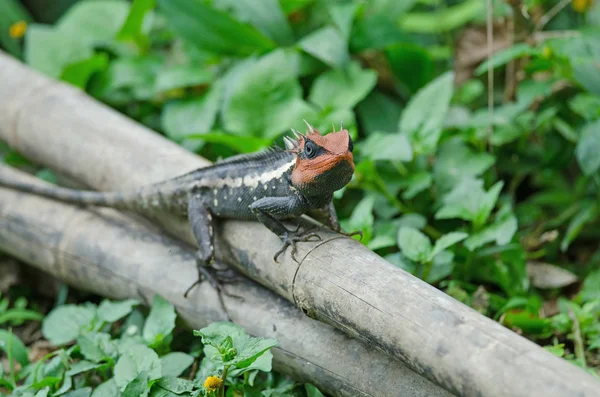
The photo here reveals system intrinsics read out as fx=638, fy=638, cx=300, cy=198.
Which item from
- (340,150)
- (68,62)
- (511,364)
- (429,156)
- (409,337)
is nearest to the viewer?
(511,364)

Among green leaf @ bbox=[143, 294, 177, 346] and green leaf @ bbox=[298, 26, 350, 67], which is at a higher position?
green leaf @ bbox=[298, 26, 350, 67]

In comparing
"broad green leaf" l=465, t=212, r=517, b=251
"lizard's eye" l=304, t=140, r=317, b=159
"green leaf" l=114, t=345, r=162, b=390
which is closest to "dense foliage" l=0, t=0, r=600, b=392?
"broad green leaf" l=465, t=212, r=517, b=251

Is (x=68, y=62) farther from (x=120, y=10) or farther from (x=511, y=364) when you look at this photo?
(x=511, y=364)

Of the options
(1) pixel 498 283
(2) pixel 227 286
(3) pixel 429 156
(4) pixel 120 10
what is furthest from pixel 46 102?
(1) pixel 498 283

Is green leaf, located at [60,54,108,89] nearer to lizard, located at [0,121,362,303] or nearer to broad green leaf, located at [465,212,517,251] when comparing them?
lizard, located at [0,121,362,303]

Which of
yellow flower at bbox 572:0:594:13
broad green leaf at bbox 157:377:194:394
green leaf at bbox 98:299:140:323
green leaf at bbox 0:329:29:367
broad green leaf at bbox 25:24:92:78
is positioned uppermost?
yellow flower at bbox 572:0:594:13

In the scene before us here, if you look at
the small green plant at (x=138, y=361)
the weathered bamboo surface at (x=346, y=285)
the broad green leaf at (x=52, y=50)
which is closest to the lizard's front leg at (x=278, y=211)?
the weathered bamboo surface at (x=346, y=285)
